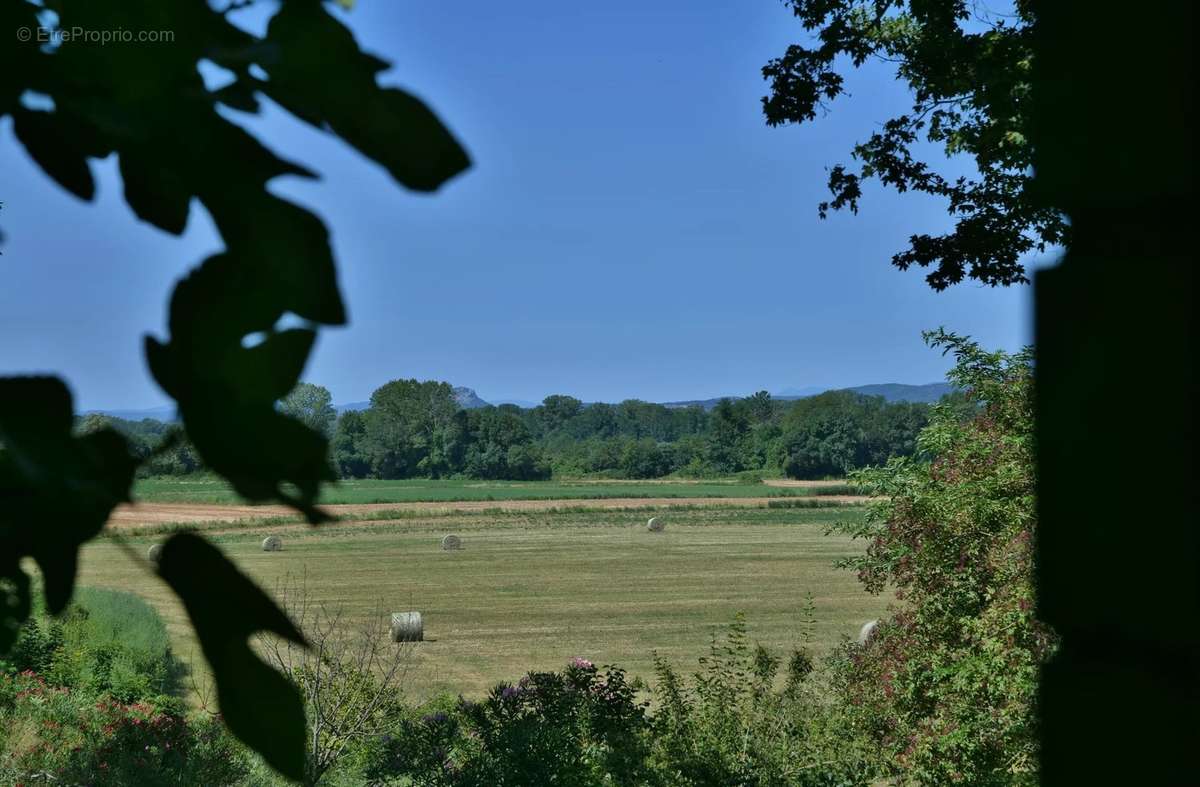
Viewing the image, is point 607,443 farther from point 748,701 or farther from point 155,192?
point 155,192

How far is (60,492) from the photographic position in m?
0.37

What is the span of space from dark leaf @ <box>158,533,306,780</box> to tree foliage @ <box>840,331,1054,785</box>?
234 inches

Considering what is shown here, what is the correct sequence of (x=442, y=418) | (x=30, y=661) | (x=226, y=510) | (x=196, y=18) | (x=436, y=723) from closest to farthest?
1. (x=196, y=18)
2. (x=436, y=723)
3. (x=30, y=661)
4. (x=226, y=510)
5. (x=442, y=418)

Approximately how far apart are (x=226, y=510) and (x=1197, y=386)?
2117 inches

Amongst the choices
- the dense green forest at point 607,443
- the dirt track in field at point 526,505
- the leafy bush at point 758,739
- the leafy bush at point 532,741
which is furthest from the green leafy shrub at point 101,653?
the dense green forest at point 607,443

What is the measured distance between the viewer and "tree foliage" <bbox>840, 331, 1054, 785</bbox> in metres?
6.12

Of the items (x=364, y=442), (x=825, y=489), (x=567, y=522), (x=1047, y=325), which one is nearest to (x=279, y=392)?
(x=1047, y=325)

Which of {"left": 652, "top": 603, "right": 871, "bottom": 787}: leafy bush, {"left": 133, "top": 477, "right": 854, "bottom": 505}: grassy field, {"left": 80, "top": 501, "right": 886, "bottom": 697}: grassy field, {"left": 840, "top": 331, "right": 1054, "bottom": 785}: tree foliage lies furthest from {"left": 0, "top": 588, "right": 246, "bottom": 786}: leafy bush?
{"left": 133, "top": 477, "right": 854, "bottom": 505}: grassy field

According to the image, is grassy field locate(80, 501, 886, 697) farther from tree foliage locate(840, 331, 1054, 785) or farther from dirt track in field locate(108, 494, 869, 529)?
tree foliage locate(840, 331, 1054, 785)

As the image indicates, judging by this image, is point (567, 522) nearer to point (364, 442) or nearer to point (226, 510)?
point (226, 510)

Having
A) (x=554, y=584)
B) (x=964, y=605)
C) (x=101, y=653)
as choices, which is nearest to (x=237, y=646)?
(x=964, y=605)

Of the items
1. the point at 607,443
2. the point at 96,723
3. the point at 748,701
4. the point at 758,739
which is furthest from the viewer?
the point at 607,443

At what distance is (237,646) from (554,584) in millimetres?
26953

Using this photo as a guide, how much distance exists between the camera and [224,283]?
0.38m
